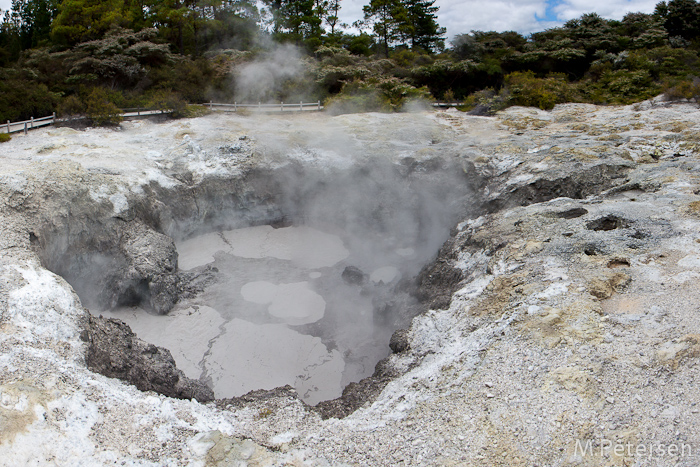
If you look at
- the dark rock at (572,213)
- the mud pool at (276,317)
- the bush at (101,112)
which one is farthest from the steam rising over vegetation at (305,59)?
the dark rock at (572,213)

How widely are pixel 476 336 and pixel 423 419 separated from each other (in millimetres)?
1713

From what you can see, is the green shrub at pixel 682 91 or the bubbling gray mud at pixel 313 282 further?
the green shrub at pixel 682 91

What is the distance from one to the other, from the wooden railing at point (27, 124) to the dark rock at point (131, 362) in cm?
1175

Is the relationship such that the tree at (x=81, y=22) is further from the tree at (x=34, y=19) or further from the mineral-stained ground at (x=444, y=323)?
the mineral-stained ground at (x=444, y=323)

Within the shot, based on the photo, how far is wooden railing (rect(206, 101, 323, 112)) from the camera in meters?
21.1

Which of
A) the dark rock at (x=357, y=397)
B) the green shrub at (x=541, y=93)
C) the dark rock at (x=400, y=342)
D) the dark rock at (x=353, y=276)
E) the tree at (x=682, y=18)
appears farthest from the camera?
the tree at (x=682, y=18)

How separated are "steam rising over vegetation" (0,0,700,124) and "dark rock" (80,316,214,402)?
11.6 m

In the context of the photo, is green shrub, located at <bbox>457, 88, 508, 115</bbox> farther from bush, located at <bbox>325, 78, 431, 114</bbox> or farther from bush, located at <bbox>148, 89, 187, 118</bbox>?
bush, located at <bbox>148, 89, 187, 118</bbox>

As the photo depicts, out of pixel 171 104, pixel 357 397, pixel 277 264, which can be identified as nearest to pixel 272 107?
pixel 171 104

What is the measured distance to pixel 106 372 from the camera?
6.86 metres

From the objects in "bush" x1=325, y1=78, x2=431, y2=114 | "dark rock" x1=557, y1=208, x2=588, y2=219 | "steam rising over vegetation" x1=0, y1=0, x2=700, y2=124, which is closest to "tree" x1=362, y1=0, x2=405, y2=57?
"steam rising over vegetation" x1=0, y1=0, x2=700, y2=124

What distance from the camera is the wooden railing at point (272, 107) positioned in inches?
829

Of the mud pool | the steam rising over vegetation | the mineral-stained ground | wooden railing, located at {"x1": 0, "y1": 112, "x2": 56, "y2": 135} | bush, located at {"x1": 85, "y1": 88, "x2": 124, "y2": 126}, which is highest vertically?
the steam rising over vegetation

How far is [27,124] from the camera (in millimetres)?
16125
